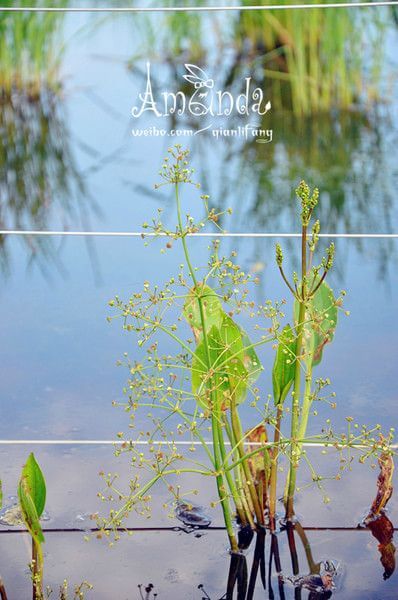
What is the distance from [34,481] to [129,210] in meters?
1.27

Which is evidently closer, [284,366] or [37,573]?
[37,573]

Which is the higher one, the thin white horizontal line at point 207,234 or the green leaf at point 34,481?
the thin white horizontal line at point 207,234

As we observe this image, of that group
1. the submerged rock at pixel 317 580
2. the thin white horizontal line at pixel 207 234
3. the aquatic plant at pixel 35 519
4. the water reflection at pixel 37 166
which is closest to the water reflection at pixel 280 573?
the submerged rock at pixel 317 580

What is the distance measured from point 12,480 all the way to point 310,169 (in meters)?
1.09

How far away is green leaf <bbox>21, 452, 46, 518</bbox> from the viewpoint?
1.24 metres

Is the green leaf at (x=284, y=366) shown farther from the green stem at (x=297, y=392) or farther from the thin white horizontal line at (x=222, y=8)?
the thin white horizontal line at (x=222, y=8)

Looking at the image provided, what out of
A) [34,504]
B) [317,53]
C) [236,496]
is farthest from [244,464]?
[317,53]

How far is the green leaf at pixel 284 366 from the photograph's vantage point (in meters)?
1.40

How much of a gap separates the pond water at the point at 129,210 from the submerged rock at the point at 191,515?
20cm

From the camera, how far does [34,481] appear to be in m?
1.26

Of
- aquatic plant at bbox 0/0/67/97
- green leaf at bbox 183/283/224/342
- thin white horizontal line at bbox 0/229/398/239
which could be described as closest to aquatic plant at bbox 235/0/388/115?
thin white horizontal line at bbox 0/229/398/239

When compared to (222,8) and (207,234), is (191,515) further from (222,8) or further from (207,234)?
(222,8)

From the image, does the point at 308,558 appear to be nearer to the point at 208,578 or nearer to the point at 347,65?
the point at 208,578

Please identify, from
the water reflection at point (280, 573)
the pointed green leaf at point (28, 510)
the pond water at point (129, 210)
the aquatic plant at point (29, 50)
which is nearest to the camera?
the pointed green leaf at point (28, 510)
